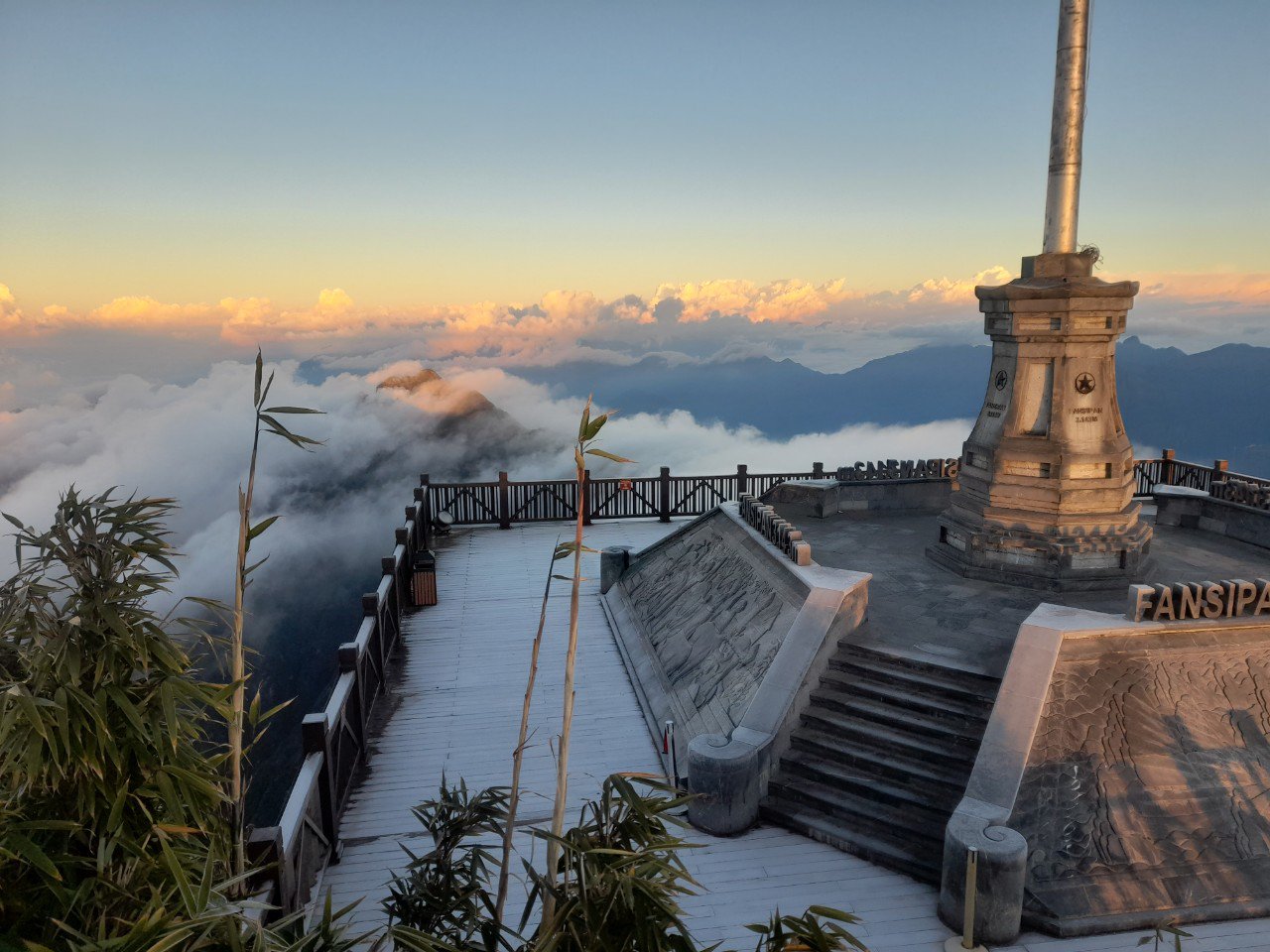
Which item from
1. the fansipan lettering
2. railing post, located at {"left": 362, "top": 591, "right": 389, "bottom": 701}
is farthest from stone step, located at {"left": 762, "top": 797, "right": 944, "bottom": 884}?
railing post, located at {"left": 362, "top": 591, "right": 389, "bottom": 701}

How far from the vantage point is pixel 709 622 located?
13141 mm

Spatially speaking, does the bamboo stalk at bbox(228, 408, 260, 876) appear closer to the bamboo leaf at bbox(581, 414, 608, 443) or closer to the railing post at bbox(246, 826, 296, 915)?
the bamboo leaf at bbox(581, 414, 608, 443)

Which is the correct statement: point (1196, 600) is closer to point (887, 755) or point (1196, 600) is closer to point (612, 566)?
point (887, 755)

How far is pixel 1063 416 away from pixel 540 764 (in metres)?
8.60

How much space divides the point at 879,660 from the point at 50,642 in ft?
27.9

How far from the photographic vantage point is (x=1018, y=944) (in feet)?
25.3

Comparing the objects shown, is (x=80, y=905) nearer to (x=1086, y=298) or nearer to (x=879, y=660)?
(x=879, y=660)

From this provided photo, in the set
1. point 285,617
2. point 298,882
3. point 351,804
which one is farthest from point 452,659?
point 285,617

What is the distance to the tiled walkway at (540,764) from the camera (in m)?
8.09

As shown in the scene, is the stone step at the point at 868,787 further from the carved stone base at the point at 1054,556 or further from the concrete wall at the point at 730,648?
the carved stone base at the point at 1054,556

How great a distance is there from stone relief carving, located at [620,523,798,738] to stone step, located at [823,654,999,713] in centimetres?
82

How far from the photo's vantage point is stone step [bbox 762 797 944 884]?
8664mm

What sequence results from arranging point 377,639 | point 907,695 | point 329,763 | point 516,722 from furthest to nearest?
point 377,639
point 516,722
point 907,695
point 329,763

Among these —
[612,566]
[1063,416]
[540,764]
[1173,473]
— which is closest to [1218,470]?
[1173,473]
